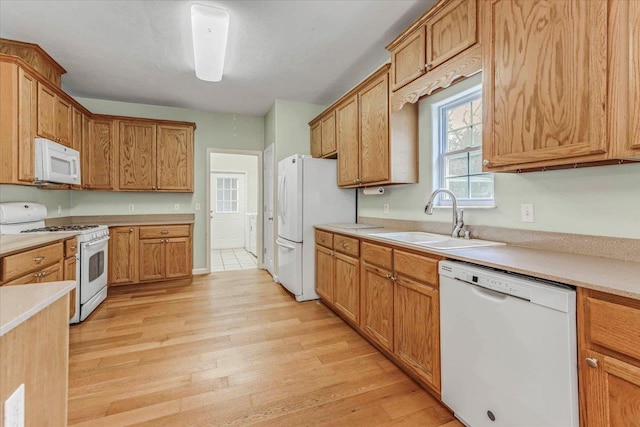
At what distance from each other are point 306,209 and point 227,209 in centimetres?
466

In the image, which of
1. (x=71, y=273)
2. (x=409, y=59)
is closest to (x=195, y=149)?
(x=71, y=273)

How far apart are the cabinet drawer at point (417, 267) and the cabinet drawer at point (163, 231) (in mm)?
3279

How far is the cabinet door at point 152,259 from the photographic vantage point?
399 cm

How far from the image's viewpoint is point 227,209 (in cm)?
757

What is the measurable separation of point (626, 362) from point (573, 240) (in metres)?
0.80

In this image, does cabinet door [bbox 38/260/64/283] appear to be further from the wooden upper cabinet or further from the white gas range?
the wooden upper cabinet

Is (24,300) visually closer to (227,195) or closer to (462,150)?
(462,150)

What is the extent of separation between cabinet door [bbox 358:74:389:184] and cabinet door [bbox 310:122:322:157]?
1.05 metres

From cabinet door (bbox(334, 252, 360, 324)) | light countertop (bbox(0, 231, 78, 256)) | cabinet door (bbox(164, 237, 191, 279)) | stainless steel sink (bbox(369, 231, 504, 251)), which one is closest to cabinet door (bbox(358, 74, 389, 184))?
stainless steel sink (bbox(369, 231, 504, 251))

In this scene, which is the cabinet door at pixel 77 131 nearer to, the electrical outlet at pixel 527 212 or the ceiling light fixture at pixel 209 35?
the ceiling light fixture at pixel 209 35

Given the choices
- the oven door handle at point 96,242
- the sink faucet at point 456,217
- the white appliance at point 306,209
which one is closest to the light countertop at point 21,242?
the oven door handle at point 96,242

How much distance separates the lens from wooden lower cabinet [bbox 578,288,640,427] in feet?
2.94

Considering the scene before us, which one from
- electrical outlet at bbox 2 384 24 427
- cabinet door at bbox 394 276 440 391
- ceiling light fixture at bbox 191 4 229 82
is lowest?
cabinet door at bbox 394 276 440 391

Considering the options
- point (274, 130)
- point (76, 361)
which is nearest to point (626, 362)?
point (76, 361)
